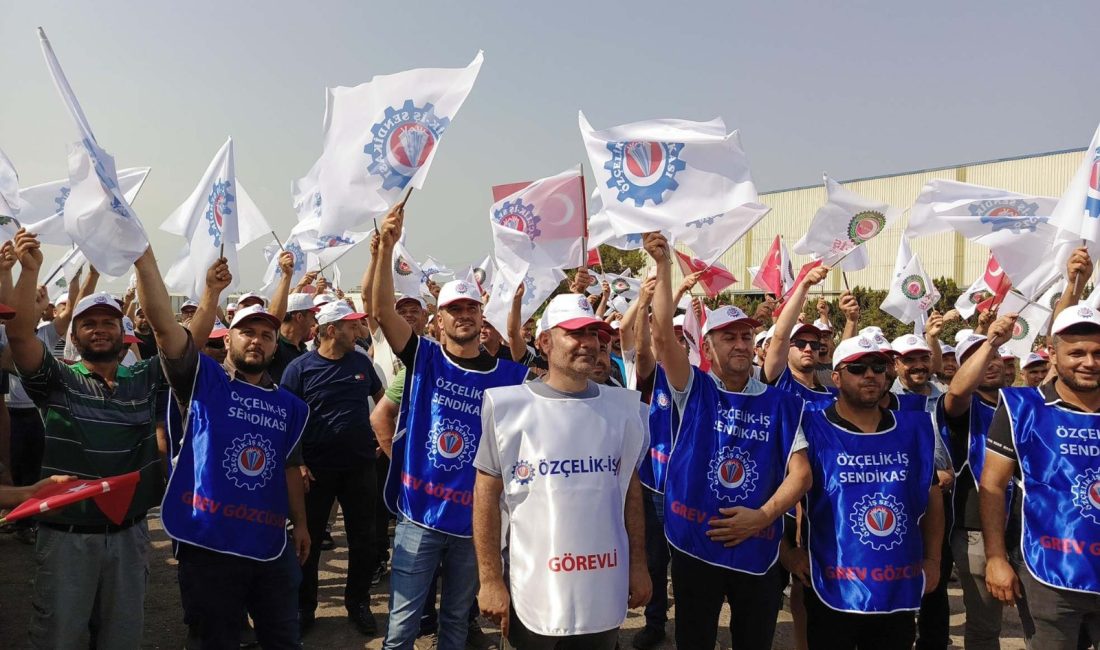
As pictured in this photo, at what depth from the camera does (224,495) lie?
13.8 feet

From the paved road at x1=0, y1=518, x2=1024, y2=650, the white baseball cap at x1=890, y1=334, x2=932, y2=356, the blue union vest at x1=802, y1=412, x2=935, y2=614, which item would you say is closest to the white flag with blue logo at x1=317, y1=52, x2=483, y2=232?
the paved road at x1=0, y1=518, x2=1024, y2=650

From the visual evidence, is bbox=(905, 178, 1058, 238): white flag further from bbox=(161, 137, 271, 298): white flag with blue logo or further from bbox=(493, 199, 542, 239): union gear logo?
bbox=(161, 137, 271, 298): white flag with blue logo

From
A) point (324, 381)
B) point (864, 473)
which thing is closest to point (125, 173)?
point (324, 381)

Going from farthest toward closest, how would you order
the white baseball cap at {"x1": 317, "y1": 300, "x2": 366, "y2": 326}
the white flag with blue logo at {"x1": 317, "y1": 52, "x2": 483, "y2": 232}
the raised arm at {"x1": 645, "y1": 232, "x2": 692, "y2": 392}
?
the white baseball cap at {"x1": 317, "y1": 300, "x2": 366, "y2": 326}
the white flag with blue logo at {"x1": 317, "y1": 52, "x2": 483, "y2": 232}
the raised arm at {"x1": 645, "y1": 232, "x2": 692, "y2": 392}

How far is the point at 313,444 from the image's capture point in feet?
19.9

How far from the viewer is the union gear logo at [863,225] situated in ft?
24.6

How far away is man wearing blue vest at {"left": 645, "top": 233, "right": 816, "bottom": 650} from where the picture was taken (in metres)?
4.18

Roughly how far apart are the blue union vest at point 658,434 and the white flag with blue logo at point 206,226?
3375mm

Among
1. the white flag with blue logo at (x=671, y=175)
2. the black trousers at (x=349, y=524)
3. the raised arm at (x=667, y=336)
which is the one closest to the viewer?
the raised arm at (x=667, y=336)

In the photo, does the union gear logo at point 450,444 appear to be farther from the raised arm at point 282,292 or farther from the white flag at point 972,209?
the white flag at point 972,209

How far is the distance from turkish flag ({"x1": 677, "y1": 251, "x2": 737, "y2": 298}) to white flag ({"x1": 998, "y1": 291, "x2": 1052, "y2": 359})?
90.8 inches

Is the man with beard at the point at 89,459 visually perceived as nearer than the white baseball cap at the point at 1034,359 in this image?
Yes

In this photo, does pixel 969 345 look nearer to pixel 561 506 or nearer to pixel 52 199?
pixel 561 506

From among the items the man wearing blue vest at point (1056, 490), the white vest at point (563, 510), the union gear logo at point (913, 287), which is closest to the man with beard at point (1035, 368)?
the man wearing blue vest at point (1056, 490)
